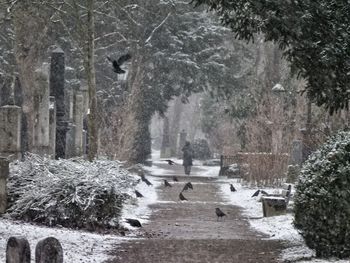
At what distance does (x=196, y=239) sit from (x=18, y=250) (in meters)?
5.72

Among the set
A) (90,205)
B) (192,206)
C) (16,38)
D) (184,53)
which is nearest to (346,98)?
(90,205)

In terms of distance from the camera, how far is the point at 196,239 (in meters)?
11.5

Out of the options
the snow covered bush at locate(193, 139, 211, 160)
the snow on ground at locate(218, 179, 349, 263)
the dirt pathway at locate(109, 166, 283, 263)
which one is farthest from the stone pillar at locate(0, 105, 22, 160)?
the snow covered bush at locate(193, 139, 211, 160)

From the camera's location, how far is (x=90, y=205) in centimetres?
1166

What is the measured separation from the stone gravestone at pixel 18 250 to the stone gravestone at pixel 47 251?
13 cm

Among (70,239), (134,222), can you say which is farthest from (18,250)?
(134,222)

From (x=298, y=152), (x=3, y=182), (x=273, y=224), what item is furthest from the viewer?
(x=298, y=152)

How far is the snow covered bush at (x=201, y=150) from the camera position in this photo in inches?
1923

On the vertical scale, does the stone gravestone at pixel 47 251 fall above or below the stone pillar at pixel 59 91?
below

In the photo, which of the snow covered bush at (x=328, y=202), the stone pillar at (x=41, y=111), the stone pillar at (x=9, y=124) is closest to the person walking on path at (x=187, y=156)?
the stone pillar at (x=41, y=111)

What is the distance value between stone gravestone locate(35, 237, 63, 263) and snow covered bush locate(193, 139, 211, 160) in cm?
4242

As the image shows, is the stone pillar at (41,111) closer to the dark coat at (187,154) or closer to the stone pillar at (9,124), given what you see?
the stone pillar at (9,124)

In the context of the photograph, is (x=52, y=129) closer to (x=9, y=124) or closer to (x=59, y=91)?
(x=59, y=91)

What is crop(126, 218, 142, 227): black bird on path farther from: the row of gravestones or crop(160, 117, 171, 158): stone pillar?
crop(160, 117, 171, 158): stone pillar
